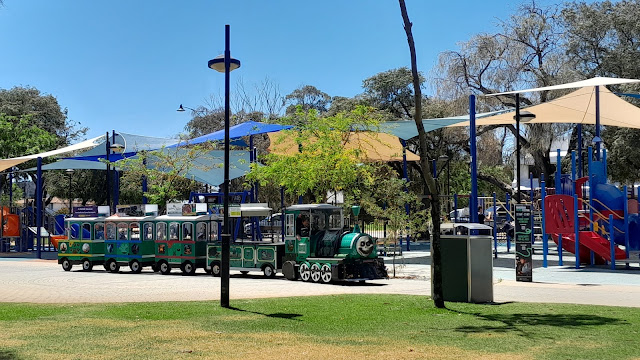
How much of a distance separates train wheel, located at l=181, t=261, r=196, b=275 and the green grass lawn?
35.3 ft

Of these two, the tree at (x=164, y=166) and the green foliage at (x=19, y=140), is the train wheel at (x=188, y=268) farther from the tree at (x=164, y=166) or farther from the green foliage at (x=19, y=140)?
the green foliage at (x=19, y=140)

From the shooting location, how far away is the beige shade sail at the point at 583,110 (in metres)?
28.2

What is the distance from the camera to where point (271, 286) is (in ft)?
63.2

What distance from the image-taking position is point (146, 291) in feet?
58.3

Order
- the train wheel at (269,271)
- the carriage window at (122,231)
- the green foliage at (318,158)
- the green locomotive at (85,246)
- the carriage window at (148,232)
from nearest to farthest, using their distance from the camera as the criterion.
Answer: the train wheel at (269,271) < the carriage window at (148,232) < the carriage window at (122,231) < the green locomotive at (85,246) < the green foliage at (318,158)

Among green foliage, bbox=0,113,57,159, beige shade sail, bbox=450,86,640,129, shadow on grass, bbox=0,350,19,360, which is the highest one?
green foliage, bbox=0,113,57,159

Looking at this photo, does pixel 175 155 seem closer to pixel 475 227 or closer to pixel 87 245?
pixel 87 245

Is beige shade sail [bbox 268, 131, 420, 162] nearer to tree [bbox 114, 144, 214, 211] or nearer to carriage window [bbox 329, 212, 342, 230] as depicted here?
tree [bbox 114, 144, 214, 211]

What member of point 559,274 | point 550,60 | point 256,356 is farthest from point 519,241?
point 550,60

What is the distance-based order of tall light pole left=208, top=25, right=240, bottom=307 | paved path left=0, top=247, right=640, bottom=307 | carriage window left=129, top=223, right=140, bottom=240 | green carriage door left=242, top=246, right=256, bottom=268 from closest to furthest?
tall light pole left=208, top=25, right=240, bottom=307
paved path left=0, top=247, right=640, bottom=307
green carriage door left=242, top=246, right=256, bottom=268
carriage window left=129, top=223, right=140, bottom=240

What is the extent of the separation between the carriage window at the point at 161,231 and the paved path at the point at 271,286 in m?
1.41

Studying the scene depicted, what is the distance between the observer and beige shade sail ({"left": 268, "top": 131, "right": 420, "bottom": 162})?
30.4 m

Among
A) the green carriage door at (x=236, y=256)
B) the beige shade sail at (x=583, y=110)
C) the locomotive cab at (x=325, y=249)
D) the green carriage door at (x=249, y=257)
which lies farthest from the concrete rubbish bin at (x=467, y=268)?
the beige shade sail at (x=583, y=110)

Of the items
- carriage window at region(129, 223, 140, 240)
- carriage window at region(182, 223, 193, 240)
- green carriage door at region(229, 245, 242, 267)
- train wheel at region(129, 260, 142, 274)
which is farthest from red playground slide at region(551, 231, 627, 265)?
carriage window at region(129, 223, 140, 240)
